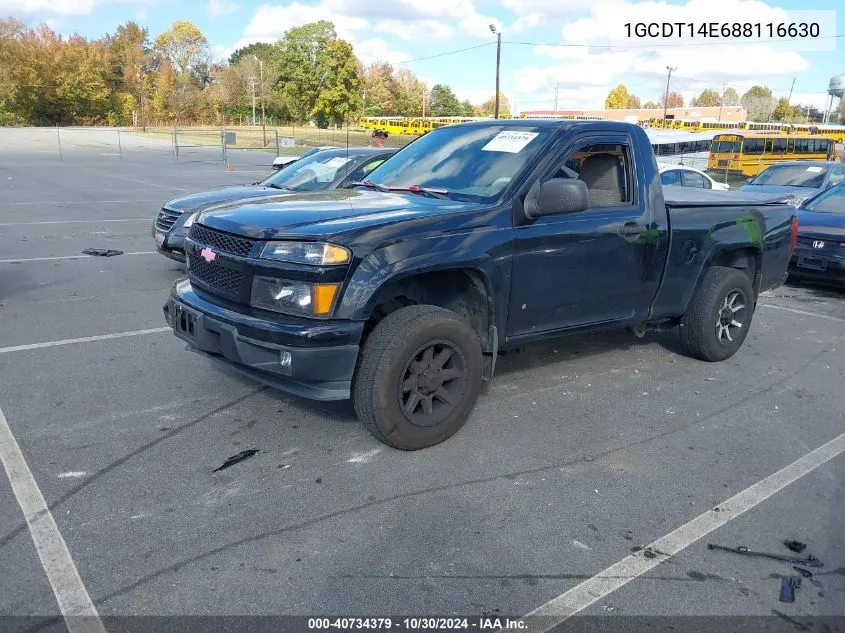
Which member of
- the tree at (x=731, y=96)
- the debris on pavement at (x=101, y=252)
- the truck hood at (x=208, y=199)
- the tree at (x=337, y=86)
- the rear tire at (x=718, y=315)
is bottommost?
the debris on pavement at (x=101, y=252)

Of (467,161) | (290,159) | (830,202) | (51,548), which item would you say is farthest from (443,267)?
(290,159)

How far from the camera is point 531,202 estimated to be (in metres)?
4.54

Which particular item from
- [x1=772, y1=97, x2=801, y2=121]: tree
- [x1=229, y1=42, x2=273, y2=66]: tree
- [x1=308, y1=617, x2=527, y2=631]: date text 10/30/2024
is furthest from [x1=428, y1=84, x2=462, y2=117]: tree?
[x1=308, y1=617, x2=527, y2=631]: date text 10/30/2024

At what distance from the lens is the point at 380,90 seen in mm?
95688

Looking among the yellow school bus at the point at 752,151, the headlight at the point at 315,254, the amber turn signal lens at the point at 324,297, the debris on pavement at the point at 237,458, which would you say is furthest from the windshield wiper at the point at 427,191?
the yellow school bus at the point at 752,151

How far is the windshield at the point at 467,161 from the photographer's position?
187 inches

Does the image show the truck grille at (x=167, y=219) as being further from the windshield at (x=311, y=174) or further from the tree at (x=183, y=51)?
the tree at (x=183, y=51)

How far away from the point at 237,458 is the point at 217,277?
1.07m

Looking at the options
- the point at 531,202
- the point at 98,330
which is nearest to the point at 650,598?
the point at 531,202

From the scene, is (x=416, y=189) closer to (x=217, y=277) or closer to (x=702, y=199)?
(x=217, y=277)

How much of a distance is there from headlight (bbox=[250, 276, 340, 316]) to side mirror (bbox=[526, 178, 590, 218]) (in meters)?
1.42

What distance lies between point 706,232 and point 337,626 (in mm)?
4371

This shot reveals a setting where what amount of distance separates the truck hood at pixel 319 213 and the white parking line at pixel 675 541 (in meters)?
2.12

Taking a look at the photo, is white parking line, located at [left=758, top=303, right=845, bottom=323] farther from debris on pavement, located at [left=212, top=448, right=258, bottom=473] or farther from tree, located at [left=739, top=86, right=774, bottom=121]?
tree, located at [left=739, top=86, right=774, bottom=121]
